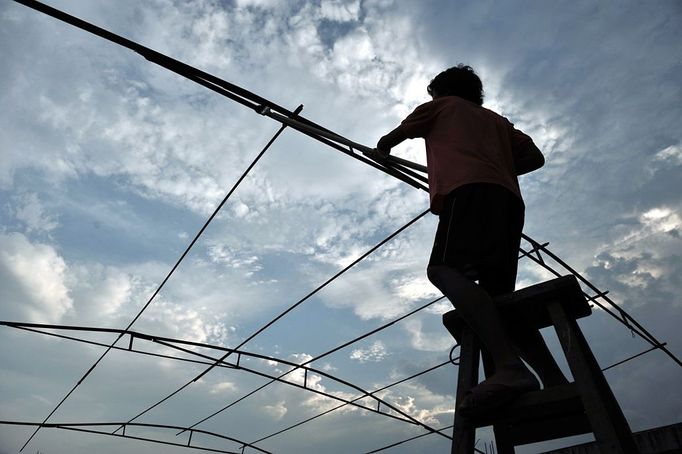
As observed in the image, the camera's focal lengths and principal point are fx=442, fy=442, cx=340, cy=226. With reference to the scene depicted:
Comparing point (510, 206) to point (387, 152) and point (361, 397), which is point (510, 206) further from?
point (361, 397)

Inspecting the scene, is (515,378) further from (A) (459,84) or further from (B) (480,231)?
(A) (459,84)

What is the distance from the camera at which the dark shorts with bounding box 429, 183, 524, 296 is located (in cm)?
162

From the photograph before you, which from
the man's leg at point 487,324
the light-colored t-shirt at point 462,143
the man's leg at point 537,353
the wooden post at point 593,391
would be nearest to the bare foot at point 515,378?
the man's leg at point 487,324

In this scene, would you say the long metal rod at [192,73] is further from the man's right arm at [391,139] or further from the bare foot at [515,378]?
the bare foot at [515,378]

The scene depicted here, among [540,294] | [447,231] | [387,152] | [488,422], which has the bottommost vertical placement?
[488,422]

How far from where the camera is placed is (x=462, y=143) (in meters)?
1.84

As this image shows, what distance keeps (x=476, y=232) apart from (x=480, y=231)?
0.05ft

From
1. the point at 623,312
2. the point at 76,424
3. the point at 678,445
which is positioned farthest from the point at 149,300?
the point at 678,445

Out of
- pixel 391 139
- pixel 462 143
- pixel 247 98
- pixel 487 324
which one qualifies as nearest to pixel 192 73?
pixel 247 98

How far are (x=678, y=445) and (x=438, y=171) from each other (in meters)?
4.67

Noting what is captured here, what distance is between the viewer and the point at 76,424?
6.62 metres

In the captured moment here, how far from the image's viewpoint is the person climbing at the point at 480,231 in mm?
1408

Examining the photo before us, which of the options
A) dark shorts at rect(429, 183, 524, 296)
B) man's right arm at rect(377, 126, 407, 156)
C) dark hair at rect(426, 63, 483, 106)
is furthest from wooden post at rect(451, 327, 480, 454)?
dark hair at rect(426, 63, 483, 106)

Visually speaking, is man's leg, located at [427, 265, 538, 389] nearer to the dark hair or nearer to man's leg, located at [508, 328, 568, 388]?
man's leg, located at [508, 328, 568, 388]
